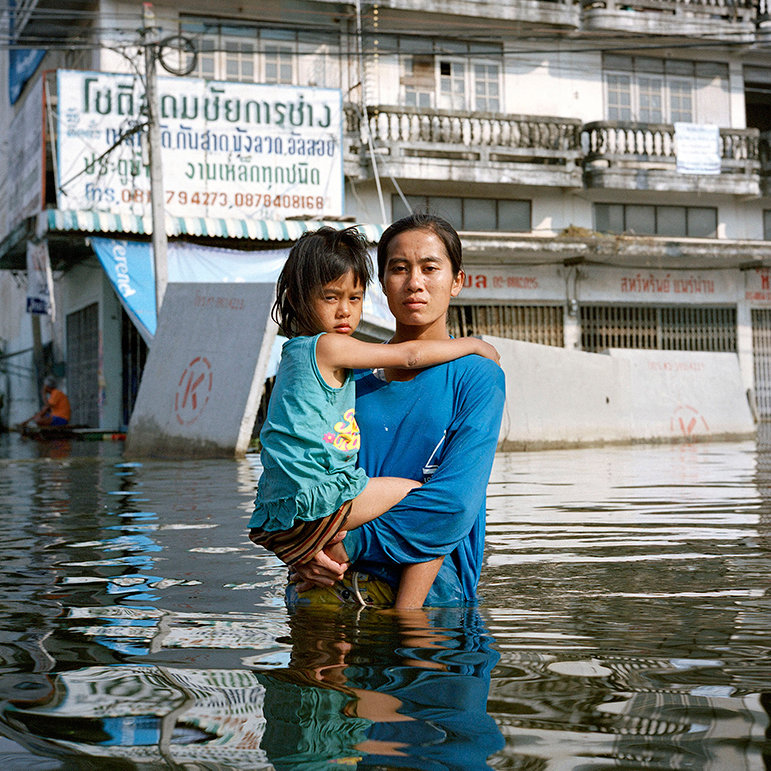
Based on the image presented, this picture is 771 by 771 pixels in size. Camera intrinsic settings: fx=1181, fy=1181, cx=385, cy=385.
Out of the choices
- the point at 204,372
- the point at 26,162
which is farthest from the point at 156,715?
the point at 26,162

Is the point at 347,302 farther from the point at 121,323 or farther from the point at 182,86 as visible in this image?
the point at 121,323

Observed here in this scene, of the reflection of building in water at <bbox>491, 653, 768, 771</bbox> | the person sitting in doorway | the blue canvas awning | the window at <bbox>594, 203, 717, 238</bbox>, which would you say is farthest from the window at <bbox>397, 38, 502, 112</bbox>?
the reflection of building in water at <bbox>491, 653, 768, 771</bbox>

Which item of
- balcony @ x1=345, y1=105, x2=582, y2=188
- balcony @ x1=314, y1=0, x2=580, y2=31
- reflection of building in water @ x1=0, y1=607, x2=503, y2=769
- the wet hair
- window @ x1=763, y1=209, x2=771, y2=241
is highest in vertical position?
balcony @ x1=314, y1=0, x2=580, y2=31

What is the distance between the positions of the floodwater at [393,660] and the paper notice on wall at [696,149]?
18893 millimetres

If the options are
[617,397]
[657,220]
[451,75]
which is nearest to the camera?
[617,397]

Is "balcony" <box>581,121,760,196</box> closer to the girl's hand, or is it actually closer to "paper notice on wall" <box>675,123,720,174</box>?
"paper notice on wall" <box>675,123,720,174</box>

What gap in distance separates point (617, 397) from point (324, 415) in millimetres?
14284

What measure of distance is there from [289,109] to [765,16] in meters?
11.1

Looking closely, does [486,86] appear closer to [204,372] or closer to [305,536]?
[204,372]

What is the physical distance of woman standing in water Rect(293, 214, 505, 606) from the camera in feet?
10.4

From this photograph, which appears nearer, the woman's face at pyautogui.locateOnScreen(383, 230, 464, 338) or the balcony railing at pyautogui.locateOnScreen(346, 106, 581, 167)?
the woman's face at pyautogui.locateOnScreen(383, 230, 464, 338)

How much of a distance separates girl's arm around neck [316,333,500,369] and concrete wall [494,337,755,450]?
11305 millimetres

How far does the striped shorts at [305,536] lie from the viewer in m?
3.11

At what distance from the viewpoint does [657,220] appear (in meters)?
25.0
